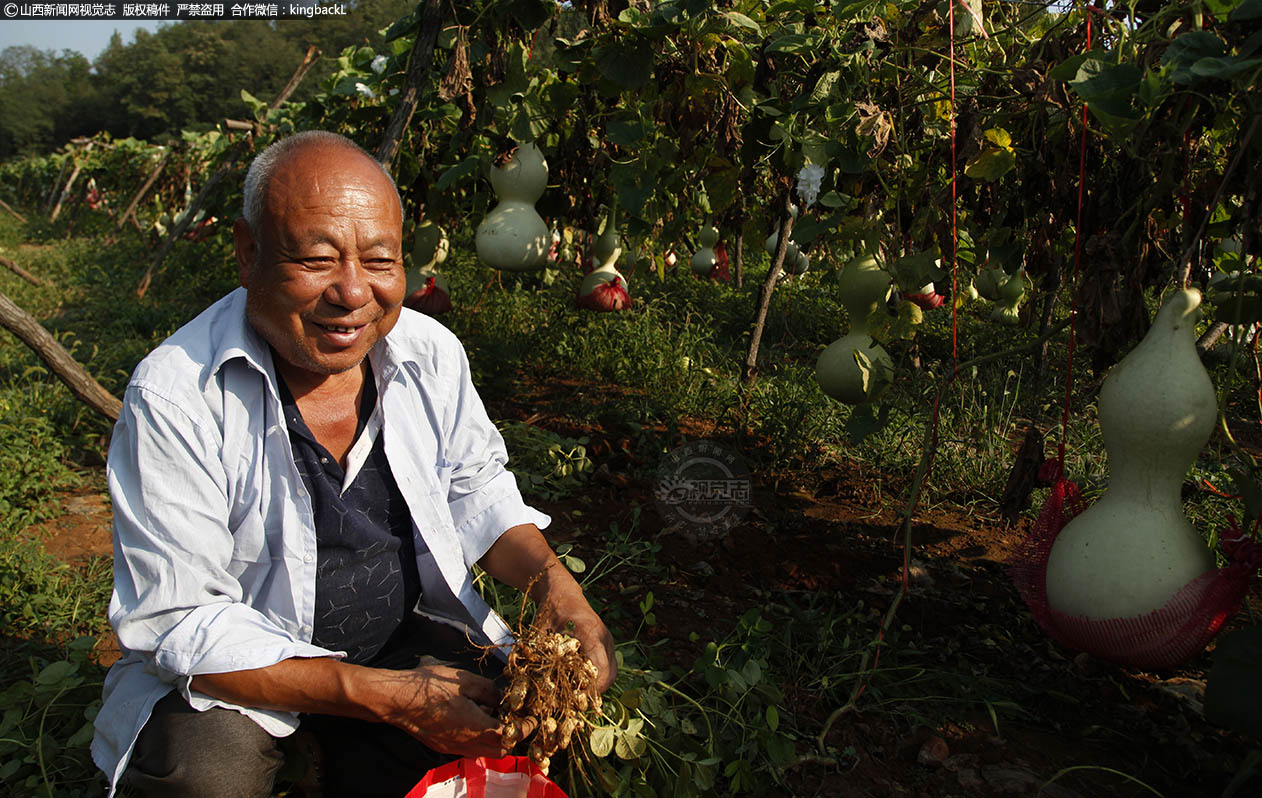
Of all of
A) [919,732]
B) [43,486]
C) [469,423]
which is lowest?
[43,486]

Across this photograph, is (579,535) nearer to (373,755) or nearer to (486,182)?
(373,755)

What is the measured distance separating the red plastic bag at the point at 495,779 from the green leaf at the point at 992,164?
5.20 ft

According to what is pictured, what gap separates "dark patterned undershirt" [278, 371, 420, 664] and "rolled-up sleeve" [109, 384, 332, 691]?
17cm

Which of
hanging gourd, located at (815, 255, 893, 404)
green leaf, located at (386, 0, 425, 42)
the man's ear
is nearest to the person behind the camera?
the man's ear

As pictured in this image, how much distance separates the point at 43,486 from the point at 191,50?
6372 centimetres

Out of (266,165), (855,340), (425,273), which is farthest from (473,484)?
(425,273)

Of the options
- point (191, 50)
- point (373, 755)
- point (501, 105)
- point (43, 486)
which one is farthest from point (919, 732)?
point (191, 50)

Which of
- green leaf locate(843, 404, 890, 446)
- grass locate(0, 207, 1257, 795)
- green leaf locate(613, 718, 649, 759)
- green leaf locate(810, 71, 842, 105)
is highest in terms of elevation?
green leaf locate(810, 71, 842, 105)

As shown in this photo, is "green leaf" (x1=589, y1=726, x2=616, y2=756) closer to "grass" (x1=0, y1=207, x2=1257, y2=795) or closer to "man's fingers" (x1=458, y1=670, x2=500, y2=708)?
"grass" (x1=0, y1=207, x2=1257, y2=795)

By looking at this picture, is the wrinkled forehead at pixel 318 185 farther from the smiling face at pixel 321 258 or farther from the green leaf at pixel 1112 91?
the green leaf at pixel 1112 91

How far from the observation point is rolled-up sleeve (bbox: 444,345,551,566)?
1.77 m

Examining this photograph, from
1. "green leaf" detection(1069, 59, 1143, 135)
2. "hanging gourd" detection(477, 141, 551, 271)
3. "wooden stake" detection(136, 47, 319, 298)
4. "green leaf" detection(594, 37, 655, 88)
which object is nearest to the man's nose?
"green leaf" detection(594, 37, 655, 88)

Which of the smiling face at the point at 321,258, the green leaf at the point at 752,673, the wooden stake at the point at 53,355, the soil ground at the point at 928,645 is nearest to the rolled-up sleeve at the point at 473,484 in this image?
the smiling face at the point at 321,258

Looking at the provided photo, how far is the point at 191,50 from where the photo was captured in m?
56.2
